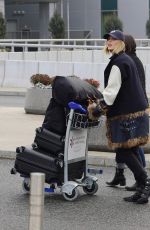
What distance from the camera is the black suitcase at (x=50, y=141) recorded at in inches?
307

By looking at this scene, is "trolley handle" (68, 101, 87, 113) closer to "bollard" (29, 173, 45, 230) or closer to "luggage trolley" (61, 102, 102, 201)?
"luggage trolley" (61, 102, 102, 201)

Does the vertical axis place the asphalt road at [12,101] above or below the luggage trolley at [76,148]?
below

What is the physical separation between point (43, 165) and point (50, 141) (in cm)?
28

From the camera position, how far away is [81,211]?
24.6 ft

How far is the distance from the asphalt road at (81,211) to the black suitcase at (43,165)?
29 centimetres

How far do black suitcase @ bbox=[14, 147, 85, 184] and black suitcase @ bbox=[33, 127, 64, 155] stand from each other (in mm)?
77

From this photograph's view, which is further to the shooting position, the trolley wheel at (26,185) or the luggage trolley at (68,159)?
the trolley wheel at (26,185)

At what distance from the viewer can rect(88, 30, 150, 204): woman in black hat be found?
7.55 m

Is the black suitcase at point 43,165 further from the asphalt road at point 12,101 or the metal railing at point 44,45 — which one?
the metal railing at point 44,45

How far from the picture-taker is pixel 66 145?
773 cm

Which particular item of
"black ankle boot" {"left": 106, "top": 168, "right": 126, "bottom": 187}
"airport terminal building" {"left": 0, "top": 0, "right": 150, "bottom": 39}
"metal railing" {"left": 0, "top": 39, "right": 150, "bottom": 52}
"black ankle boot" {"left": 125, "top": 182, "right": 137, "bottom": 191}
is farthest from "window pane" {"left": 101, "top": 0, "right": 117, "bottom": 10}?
"black ankle boot" {"left": 125, "top": 182, "right": 137, "bottom": 191}

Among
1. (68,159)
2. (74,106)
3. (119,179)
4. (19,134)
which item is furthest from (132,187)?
(19,134)

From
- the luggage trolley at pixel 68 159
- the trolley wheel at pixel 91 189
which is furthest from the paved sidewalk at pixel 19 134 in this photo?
the luggage trolley at pixel 68 159

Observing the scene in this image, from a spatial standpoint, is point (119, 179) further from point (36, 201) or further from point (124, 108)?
point (36, 201)
